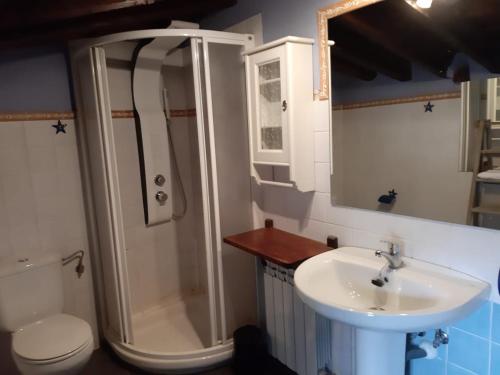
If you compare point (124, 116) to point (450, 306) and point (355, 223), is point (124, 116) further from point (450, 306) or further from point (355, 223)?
point (450, 306)

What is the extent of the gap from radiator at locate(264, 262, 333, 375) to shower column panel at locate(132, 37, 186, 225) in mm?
1075

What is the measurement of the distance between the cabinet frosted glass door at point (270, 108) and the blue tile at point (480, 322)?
3.25 feet

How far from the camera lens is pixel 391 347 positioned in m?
1.42

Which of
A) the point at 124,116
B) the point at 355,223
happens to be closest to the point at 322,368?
the point at 355,223

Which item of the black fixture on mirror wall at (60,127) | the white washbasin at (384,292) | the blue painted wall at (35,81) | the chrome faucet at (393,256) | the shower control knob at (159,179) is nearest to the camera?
the white washbasin at (384,292)

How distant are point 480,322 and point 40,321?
2.16 metres

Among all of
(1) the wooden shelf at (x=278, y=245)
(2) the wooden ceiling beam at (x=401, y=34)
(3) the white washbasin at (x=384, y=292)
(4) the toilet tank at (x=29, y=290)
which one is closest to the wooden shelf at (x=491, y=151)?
(2) the wooden ceiling beam at (x=401, y=34)

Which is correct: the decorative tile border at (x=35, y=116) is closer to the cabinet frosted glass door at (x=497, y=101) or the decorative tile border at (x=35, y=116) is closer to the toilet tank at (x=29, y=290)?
the toilet tank at (x=29, y=290)

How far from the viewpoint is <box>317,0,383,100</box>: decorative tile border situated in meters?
1.63

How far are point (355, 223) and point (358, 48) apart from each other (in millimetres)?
784

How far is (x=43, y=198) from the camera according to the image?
227cm

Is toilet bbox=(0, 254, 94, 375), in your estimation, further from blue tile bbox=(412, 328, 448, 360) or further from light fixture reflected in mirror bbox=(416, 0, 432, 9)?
light fixture reflected in mirror bbox=(416, 0, 432, 9)

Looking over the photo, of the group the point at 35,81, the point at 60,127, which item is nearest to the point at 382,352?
the point at 60,127

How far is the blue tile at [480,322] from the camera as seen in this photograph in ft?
4.35
